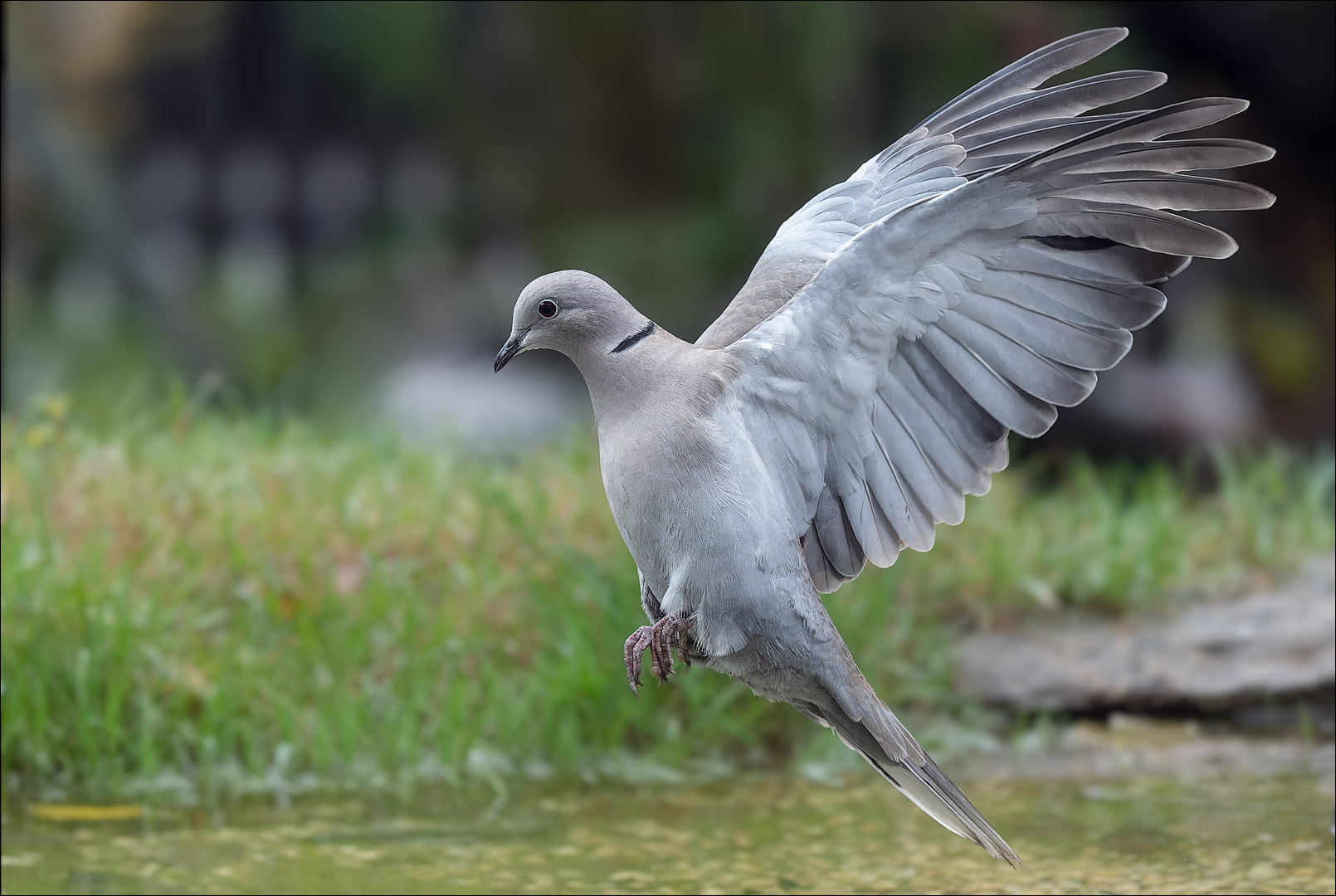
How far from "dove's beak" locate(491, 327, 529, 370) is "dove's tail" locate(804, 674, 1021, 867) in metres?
0.86

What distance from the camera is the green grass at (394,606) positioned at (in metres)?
3.88

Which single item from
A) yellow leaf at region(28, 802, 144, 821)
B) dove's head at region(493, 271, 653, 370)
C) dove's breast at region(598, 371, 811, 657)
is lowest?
yellow leaf at region(28, 802, 144, 821)

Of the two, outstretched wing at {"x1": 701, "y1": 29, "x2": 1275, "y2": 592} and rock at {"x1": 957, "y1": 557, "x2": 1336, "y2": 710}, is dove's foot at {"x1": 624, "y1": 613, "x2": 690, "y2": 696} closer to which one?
outstretched wing at {"x1": 701, "y1": 29, "x2": 1275, "y2": 592}

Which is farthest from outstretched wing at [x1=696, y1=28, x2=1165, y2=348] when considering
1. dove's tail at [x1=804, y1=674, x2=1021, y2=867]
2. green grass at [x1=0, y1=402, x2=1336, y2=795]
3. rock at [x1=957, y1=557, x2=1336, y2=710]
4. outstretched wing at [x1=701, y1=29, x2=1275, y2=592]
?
rock at [x1=957, y1=557, x2=1336, y2=710]

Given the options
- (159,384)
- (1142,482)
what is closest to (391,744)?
(1142,482)

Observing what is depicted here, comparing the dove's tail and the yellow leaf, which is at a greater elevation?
→ the dove's tail

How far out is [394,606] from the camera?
168 inches

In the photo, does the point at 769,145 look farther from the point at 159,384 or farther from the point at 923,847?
the point at 923,847

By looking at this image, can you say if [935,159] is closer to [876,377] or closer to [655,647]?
[876,377]

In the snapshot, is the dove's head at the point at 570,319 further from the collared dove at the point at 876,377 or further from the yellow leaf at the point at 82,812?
the yellow leaf at the point at 82,812

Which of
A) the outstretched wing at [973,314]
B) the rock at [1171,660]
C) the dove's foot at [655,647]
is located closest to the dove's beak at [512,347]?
the outstretched wing at [973,314]

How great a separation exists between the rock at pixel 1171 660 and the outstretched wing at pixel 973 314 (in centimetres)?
164

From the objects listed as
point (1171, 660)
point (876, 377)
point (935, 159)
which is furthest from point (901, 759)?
point (1171, 660)

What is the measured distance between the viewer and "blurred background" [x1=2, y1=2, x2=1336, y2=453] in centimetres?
723
